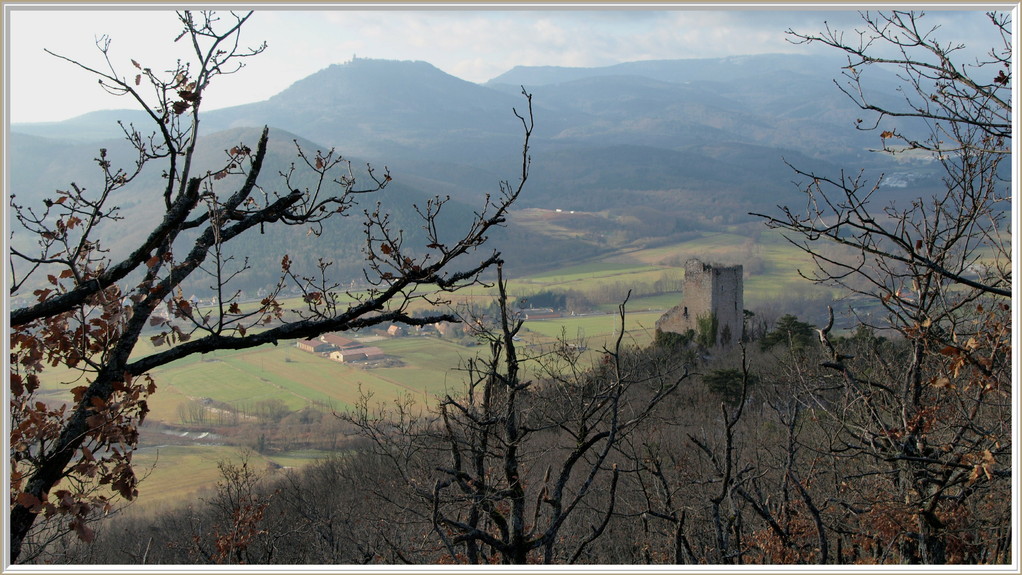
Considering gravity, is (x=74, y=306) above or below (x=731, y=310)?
above

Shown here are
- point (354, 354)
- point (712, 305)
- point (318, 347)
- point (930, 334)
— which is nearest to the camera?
point (930, 334)

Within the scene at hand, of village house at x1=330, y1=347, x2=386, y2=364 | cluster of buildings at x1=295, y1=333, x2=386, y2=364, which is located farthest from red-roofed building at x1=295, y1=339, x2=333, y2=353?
village house at x1=330, y1=347, x2=386, y2=364

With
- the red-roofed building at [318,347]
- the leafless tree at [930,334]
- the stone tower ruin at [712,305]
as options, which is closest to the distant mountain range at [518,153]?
the red-roofed building at [318,347]

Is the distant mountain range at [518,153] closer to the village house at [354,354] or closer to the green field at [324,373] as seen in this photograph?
the village house at [354,354]

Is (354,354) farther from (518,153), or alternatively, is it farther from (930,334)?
(518,153)

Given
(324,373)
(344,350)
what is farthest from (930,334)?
(344,350)

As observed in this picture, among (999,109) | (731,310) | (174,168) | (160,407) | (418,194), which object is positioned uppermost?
(418,194)

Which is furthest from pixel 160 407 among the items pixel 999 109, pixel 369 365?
pixel 999 109

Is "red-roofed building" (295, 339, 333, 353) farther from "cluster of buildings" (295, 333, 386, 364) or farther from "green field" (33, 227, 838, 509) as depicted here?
"green field" (33, 227, 838, 509)

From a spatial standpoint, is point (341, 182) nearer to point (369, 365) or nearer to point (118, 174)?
point (118, 174)
